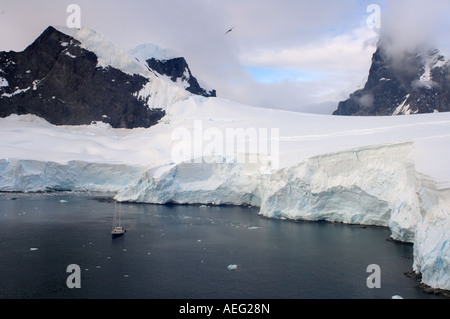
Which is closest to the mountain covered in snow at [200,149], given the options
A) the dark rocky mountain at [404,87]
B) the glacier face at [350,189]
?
the glacier face at [350,189]

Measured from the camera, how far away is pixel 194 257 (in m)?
18.5

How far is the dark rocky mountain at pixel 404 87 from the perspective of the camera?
94438 mm

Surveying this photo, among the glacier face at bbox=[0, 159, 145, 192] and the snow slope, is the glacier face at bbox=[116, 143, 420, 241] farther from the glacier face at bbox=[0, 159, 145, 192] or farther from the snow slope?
the glacier face at bbox=[0, 159, 145, 192]

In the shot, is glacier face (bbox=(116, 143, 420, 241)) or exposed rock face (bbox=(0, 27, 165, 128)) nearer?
glacier face (bbox=(116, 143, 420, 241))

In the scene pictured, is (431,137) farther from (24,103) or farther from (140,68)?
(24,103)

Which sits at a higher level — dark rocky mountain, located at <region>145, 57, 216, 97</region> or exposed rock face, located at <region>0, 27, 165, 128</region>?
dark rocky mountain, located at <region>145, 57, 216, 97</region>

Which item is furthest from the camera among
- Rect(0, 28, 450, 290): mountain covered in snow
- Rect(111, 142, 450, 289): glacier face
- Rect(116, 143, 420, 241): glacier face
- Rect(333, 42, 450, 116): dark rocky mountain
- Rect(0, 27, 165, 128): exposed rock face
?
Rect(333, 42, 450, 116): dark rocky mountain

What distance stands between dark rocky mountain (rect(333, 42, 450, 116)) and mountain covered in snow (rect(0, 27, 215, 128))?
204 feet

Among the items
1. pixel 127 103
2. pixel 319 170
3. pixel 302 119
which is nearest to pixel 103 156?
pixel 127 103

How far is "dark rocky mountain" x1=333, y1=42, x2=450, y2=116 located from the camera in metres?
94.4

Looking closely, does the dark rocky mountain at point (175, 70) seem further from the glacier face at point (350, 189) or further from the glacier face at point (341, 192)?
the glacier face at point (350, 189)

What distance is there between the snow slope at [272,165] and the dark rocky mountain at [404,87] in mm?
59586

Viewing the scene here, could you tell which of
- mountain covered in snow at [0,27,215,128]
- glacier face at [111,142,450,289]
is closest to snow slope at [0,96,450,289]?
glacier face at [111,142,450,289]

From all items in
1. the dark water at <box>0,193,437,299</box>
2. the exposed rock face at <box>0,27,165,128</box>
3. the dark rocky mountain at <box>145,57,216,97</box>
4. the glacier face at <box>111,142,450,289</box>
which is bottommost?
the dark water at <box>0,193,437,299</box>
